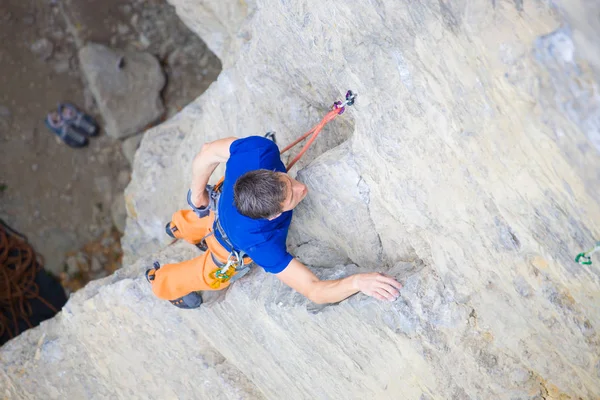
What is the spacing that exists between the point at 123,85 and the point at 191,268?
428cm

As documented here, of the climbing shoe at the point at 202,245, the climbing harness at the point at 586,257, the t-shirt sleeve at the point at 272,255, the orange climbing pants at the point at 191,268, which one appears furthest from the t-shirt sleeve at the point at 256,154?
the climbing harness at the point at 586,257

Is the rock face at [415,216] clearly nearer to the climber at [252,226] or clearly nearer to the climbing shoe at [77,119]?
the climber at [252,226]

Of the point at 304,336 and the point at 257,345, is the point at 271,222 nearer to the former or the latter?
the point at 304,336

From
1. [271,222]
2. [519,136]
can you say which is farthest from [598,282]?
[271,222]

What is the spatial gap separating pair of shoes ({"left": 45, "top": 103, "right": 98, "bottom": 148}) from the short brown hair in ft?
16.5

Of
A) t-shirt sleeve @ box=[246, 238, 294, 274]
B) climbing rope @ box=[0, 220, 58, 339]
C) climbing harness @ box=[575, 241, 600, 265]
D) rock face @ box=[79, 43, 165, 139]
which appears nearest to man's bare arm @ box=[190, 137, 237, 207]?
t-shirt sleeve @ box=[246, 238, 294, 274]

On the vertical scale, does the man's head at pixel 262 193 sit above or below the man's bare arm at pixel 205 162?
above

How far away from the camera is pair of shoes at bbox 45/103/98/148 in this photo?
7184 millimetres

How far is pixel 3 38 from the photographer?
7.38 metres

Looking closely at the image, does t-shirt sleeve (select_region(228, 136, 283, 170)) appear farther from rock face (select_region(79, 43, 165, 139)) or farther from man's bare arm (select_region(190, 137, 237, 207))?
rock face (select_region(79, 43, 165, 139))

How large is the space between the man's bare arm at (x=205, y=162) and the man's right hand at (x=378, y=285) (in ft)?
3.40

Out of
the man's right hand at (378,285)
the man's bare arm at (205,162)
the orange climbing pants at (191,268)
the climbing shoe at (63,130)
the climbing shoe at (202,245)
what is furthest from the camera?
the climbing shoe at (63,130)

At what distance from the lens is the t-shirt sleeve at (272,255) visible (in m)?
3.08

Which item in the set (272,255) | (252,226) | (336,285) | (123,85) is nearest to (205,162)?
(252,226)
